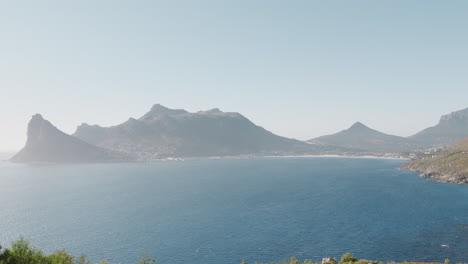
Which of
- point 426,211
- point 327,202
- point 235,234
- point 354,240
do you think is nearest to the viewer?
point 354,240

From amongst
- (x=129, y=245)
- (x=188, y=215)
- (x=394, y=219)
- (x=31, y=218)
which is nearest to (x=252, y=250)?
(x=129, y=245)

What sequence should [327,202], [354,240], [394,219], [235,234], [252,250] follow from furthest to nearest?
1. [327,202]
2. [394,219]
3. [235,234]
4. [354,240]
5. [252,250]

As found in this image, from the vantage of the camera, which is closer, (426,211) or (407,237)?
(407,237)

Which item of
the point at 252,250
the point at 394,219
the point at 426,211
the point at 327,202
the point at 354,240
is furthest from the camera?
the point at 327,202

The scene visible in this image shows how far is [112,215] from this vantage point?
16525cm

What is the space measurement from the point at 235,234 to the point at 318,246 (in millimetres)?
34286

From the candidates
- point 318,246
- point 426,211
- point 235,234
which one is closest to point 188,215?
point 235,234

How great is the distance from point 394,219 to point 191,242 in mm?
97563

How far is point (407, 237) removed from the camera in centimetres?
11844

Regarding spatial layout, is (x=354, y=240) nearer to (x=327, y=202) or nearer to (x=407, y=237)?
(x=407, y=237)

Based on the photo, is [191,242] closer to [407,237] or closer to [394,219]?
[407,237]

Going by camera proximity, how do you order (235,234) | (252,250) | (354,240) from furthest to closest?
1. (235,234)
2. (354,240)
3. (252,250)

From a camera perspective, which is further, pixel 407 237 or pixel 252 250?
pixel 407 237

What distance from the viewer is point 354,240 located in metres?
116
